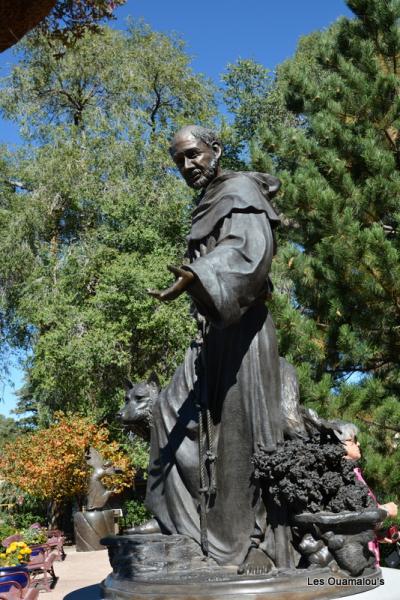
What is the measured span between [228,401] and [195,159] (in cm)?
134

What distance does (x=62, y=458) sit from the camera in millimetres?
20156

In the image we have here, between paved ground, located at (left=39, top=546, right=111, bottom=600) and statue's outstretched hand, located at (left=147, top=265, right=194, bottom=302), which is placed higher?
statue's outstretched hand, located at (left=147, top=265, right=194, bottom=302)

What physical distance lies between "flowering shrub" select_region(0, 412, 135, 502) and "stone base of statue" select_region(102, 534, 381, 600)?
1664 centimetres

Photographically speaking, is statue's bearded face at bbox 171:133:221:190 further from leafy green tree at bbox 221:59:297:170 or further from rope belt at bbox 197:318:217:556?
leafy green tree at bbox 221:59:297:170

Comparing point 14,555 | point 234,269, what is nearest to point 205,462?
point 234,269

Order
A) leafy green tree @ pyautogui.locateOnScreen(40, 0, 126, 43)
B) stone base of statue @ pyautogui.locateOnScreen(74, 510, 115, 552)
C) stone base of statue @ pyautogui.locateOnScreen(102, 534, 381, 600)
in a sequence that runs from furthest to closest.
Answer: stone base of statue @ pyautogui.locateOnScreen(74, 510, 115, 552) → leafy green tree @ pyautogui.locateOnScreen(40, 0, 126, 43) → stone base of statue @ pyautogui.locateOnScreen(102, 534, 381, 600)

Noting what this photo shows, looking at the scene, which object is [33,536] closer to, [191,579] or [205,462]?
[205,462]

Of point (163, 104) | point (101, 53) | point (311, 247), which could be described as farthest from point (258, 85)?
point (311, 247)

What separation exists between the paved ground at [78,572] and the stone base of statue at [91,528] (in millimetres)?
287

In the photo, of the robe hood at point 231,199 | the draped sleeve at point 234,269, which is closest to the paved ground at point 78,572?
the robe hood at point 231,199

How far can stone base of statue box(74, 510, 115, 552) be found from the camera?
20.0m

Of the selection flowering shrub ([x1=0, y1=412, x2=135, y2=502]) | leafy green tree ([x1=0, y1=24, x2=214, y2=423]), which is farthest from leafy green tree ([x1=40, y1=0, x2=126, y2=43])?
flowering shrub ([x1=0, y1=412, x2=135, y2=502])

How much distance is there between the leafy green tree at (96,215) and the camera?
18.9 metres

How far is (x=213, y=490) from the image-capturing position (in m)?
3.75
